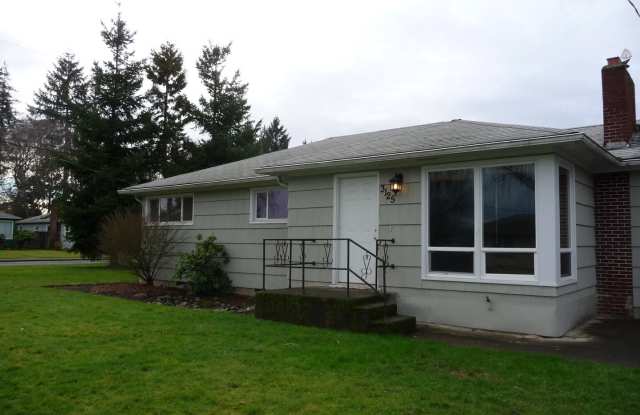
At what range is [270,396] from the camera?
167 inches

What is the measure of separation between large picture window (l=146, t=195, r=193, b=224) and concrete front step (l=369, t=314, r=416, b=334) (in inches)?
287

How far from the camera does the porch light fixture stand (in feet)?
27.1

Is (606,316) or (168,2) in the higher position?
(168,2)

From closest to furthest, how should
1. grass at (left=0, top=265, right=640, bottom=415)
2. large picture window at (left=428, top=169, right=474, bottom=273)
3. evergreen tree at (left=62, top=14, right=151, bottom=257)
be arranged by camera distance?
grass at (left=0, top=265, right=640, bottom=415) < large picture window at (left=428, top=169, right=474, bottom=273) < evergreen tree at (left=62, top=14, right=151, bottom=257)

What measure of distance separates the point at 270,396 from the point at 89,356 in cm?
251

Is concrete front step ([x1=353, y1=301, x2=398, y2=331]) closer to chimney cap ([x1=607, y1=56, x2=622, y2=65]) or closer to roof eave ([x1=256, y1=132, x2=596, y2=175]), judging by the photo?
roof eave ([x1=256, y1=132, x2=596, y2=175])

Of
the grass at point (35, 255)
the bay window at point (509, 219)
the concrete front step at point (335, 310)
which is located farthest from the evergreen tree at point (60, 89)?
the bay window at point (509, 219)

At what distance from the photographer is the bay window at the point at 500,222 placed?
6.92m

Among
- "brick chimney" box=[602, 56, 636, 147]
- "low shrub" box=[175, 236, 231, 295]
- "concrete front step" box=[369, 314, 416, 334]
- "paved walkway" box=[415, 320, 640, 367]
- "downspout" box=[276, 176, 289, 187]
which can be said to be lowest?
"paved walkway" box=[415, 320, 640, 367]

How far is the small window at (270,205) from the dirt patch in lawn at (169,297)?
187 cm

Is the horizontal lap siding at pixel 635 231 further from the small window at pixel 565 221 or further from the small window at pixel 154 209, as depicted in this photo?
the small window at pixel 154 209

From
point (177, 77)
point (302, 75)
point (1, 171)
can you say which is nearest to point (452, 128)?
point (302, 75)

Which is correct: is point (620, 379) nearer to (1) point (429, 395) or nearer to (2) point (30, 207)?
(1) point (429, 395)

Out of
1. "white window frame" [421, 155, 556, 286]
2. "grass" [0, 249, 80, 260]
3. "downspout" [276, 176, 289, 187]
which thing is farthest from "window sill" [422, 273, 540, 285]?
"grass" [0, 249, 80, 260]
